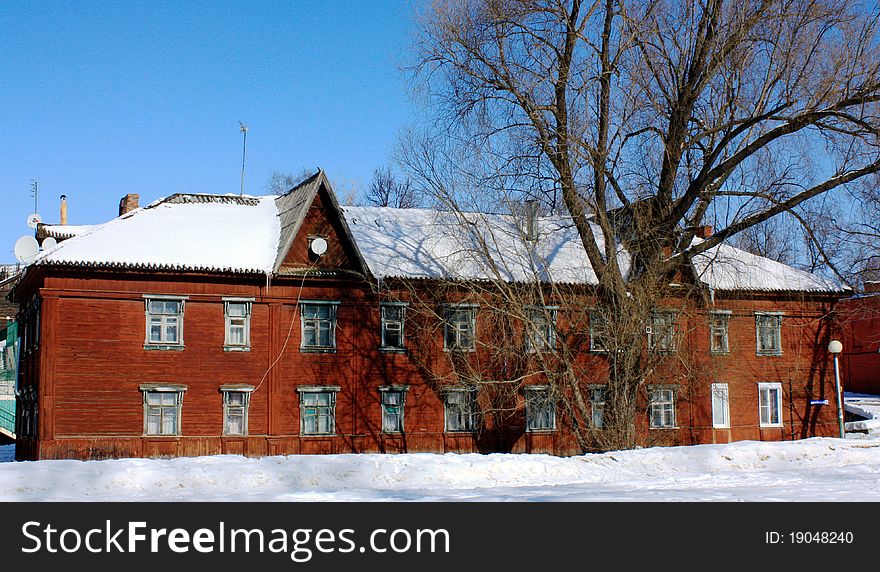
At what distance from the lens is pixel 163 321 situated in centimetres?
2756

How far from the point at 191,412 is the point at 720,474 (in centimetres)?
1523

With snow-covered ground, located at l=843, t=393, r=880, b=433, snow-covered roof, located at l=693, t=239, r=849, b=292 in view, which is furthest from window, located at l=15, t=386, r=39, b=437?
snow-covered ground, located at l=843, t=393, r=880, b=433

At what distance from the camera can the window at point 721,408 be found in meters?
33.2

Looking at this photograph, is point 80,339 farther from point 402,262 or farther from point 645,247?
point 645,247

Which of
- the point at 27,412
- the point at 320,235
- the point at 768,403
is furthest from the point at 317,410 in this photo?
the point at 768,403

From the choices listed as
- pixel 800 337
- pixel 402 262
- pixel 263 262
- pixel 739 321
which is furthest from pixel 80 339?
pixel 800 337

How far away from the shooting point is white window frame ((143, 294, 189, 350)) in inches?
1075

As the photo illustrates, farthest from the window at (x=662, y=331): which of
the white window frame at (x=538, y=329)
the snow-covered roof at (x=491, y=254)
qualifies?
the white window frame at (x=538, y=329)

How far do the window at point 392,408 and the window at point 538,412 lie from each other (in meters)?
4.25

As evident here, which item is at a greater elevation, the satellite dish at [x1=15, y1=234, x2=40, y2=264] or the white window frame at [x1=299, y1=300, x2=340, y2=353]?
the satellite dish at [x1=15, y1=234, x2=40, y2=264]

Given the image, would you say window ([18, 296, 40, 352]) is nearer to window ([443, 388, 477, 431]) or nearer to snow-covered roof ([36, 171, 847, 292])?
snow-covered roof ([36, 171, 847, 292])

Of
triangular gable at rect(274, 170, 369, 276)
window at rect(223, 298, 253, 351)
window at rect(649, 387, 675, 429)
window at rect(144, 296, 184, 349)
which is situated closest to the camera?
window at rect(144, 296, 184, 349)

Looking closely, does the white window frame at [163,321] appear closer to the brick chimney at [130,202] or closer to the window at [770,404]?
the brick chimney at [130,202]

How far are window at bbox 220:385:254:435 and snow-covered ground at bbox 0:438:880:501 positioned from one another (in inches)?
229
